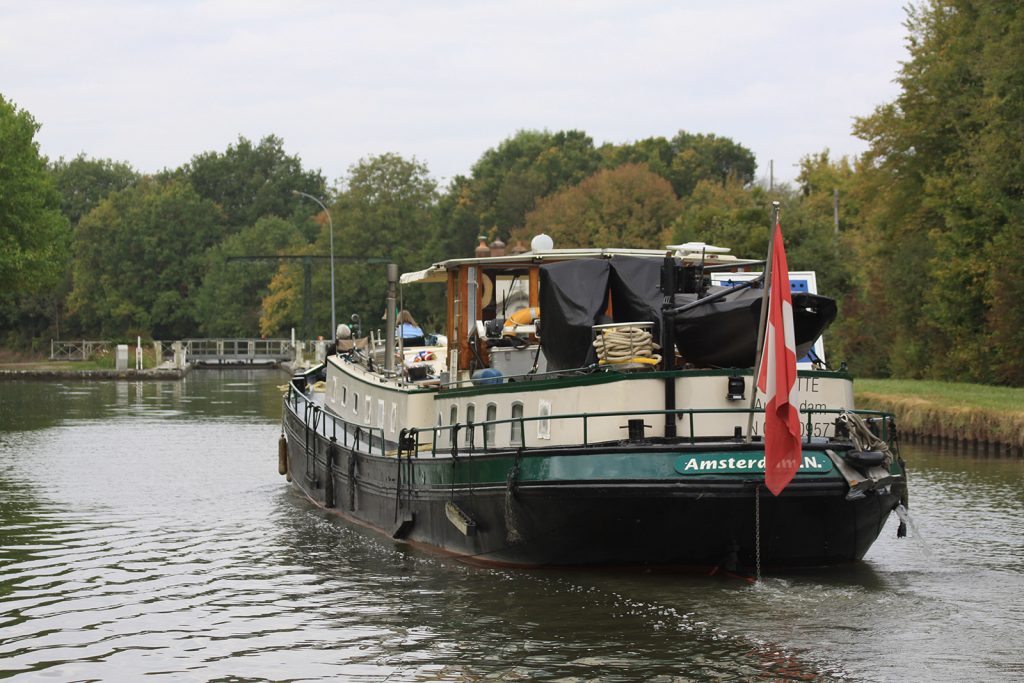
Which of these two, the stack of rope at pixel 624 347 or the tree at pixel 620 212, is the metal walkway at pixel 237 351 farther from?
the stack of rope at pixel 624 347

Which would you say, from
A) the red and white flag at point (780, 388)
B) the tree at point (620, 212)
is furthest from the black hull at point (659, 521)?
the tree at point (620, 212)

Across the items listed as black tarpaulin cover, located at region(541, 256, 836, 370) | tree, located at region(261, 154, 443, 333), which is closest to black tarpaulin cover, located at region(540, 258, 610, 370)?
black tarpaulin cover, located at region(541, 256, 836, 370)

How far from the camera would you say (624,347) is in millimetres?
16672

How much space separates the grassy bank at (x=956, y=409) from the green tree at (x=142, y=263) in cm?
9056

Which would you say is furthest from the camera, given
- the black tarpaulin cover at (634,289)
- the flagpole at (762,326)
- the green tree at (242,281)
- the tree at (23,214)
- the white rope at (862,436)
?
the green tree at (242,281)

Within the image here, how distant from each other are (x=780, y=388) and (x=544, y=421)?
11.7ft

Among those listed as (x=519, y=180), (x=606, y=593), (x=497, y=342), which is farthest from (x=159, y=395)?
(x=606, y=593)

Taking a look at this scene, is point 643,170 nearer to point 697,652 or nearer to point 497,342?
point 497,342

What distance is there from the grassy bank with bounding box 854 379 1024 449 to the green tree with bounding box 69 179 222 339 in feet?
297

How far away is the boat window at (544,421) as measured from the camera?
16.9m

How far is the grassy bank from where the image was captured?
32469 millimetres

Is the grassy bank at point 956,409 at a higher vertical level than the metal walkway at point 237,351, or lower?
lower

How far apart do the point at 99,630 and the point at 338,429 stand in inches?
410

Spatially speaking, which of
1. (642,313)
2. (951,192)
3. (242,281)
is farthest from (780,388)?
(242,281)
